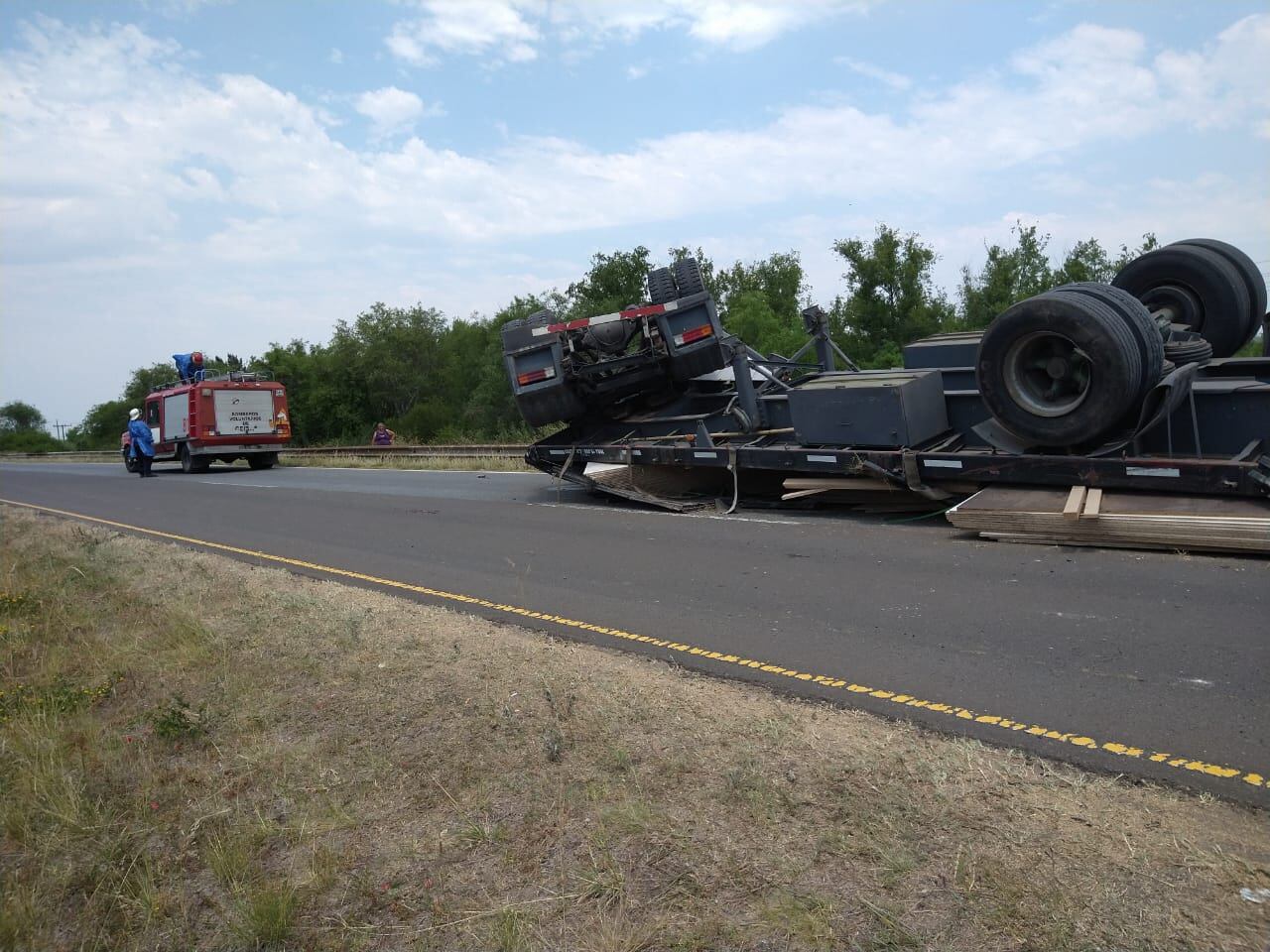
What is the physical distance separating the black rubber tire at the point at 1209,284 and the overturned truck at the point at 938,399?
19 millimetres

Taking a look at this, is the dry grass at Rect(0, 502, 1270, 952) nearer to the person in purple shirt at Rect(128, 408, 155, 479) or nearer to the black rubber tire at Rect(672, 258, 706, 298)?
the black rubber tire at Rect(672, 258, 706, 298)

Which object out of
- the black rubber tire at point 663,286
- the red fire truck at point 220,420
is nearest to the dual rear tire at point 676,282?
the black rubber tire at point 663,286

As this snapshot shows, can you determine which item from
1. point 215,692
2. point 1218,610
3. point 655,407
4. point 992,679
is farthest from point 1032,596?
point 655,407

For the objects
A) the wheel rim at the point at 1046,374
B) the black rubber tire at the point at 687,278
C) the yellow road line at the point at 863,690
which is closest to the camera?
the yellow road line at the point at 863,690

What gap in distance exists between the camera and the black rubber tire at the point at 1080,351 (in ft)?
26.1

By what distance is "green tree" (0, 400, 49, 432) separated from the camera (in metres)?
103

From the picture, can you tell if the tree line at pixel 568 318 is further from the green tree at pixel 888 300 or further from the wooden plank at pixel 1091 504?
the wooden plank at pixel 1091 504

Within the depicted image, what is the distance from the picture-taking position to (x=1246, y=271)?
10.0 m

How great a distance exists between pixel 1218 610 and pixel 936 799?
3.41 meters

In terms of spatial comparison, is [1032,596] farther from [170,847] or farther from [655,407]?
[655,407]

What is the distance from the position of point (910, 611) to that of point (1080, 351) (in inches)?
126

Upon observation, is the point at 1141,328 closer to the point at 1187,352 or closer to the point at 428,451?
the point at 1187,352

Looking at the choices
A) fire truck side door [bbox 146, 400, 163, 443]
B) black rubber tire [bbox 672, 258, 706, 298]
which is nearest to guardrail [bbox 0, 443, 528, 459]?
fire truck side door [bbox 146, 400, 163, 443]

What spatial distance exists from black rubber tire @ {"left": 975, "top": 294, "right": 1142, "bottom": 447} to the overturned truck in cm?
2
